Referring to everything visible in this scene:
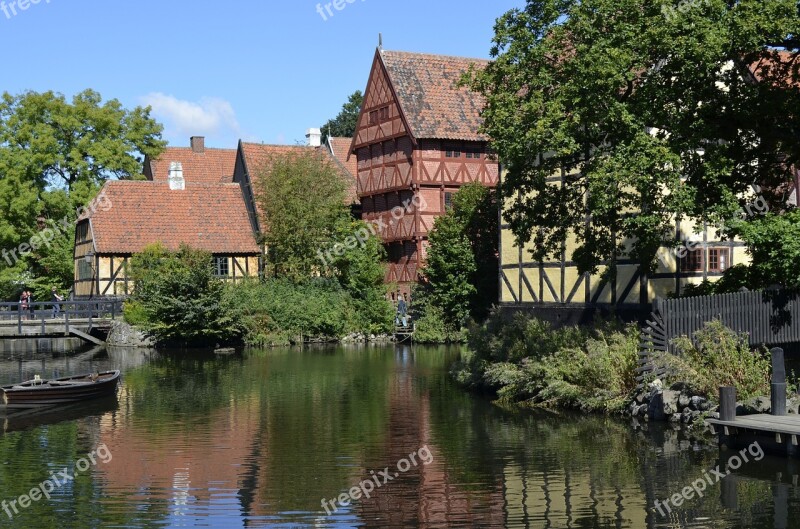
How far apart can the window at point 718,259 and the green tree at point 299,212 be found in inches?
1003

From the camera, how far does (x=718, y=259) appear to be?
29875 mm

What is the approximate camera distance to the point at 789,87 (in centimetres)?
2394

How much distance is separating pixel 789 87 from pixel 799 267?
4321mm

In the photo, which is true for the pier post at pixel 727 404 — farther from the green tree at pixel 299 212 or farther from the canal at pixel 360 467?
the green tree at pixel 299 212

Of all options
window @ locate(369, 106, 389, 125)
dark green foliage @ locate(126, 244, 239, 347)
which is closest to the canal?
dark green foliage @ locate(126, 244, 239, 347)

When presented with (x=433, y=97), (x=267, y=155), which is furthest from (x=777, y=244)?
(x=267, y=155)

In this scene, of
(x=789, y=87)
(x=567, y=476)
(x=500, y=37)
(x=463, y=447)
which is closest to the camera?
(x=567, y=476)

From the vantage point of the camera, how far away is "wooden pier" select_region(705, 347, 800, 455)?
18594 mm

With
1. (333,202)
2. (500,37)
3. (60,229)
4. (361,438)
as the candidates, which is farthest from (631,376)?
(60,229)

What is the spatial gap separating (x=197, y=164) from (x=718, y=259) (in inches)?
1715

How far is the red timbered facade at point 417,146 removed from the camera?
167 ft

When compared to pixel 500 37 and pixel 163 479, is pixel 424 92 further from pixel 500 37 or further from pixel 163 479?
pixel 163 479

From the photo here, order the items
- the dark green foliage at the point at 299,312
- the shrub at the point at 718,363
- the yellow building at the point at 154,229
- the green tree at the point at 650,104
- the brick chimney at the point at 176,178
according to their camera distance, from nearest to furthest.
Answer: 1. the shrub at the point at 718,363
2. the green tree at the point at 650,104
3. the dark green foliage at the point at 299,312
4. the yellow building at the point at 154,229
5. the brick chimney at the point at 176,178

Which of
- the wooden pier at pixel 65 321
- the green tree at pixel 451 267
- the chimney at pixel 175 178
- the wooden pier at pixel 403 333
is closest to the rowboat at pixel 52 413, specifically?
the wooden pier at pixel 65 321
